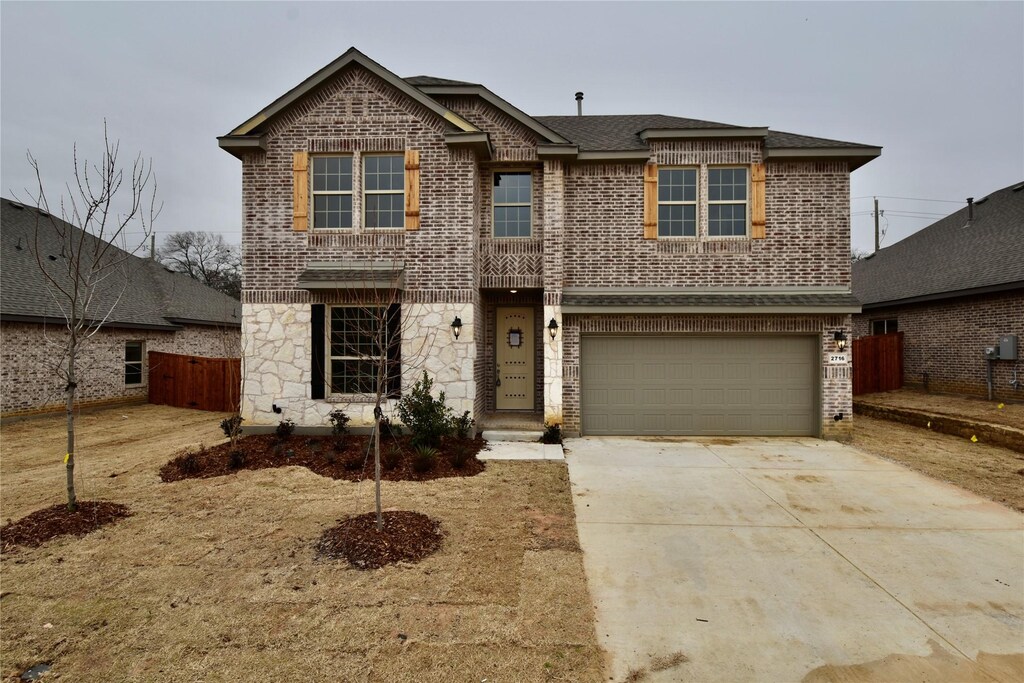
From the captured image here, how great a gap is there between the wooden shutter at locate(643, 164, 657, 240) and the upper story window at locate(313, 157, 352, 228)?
6.23m

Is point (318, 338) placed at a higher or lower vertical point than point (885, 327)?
lower

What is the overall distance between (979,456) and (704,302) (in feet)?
17.6

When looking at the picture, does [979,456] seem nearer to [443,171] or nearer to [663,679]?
[663,679]

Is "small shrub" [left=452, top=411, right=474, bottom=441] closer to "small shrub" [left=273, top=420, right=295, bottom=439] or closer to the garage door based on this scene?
the garage door

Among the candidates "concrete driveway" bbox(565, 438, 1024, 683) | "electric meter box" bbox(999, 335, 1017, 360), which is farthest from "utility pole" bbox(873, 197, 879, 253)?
"concrete driveway" bbox(565, 438, 1024, 683)

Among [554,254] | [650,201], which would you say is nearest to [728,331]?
[650,201]

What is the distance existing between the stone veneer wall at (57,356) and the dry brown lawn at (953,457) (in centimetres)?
1322

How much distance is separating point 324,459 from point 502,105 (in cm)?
789

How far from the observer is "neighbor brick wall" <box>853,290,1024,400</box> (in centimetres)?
1155

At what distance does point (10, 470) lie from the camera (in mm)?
7281

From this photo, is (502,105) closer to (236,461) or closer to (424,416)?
(424,416)

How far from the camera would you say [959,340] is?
12781 millimetres

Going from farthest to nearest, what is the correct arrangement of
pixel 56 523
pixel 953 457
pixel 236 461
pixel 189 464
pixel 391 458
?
pixel 953 457, pixel 391 458, pixel 236 461, pixel 189 464, pixel 56 523

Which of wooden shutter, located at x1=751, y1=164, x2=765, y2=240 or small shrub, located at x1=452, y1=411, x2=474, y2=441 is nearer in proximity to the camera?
small shrub, located at x1=452, y1=411, x2=474, y2=441
